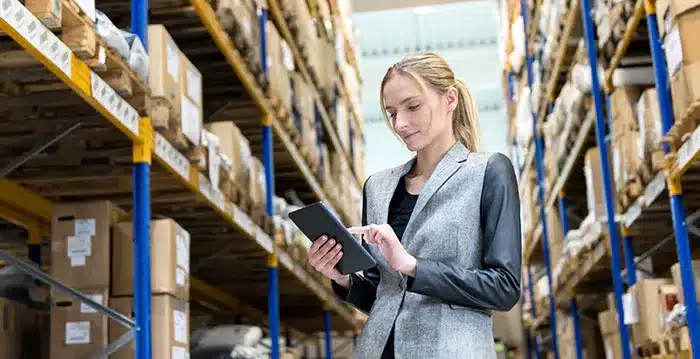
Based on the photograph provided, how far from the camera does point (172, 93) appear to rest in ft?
14.6

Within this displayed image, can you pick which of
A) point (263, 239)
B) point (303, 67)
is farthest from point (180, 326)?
point (303, 67)

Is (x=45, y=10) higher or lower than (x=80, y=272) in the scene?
higher

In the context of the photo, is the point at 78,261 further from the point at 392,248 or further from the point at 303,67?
the point at 303,67

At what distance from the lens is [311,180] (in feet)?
27.0

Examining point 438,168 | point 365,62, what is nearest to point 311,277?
point 438,168

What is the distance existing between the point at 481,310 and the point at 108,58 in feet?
6.44

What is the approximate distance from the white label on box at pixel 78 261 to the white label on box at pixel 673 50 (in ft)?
9.17

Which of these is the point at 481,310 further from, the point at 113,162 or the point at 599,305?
the point at 599,305

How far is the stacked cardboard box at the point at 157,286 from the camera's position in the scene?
420 centimetres

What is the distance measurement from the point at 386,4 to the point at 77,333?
938cm

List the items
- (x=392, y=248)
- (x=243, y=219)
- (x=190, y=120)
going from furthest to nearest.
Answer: (x=243, y=219)
(x=190, y=120)
(x=392, y=248)

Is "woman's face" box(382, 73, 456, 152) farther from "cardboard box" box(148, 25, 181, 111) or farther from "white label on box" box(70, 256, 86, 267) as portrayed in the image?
"white label on box" box(70, 256, 86, 267)

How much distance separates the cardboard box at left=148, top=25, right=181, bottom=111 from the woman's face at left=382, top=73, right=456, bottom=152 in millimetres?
2196

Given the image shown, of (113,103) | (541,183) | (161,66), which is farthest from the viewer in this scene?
(541,183)
